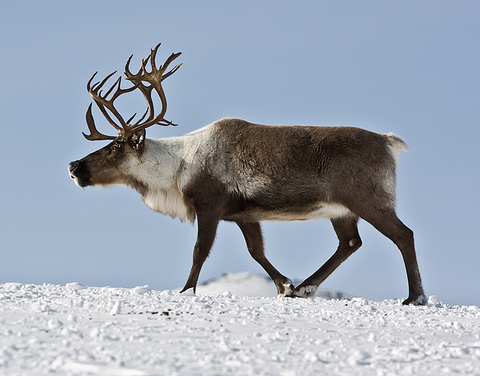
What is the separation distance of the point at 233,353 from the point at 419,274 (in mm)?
4521

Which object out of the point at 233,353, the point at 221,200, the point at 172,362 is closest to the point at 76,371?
the point at 172,362

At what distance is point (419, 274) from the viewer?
25.5 ft

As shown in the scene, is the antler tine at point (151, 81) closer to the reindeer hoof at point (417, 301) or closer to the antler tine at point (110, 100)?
the antler tine at point (110, 100)

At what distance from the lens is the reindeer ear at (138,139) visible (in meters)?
8.78

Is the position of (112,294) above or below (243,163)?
below

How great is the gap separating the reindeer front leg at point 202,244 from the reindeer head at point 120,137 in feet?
5.40

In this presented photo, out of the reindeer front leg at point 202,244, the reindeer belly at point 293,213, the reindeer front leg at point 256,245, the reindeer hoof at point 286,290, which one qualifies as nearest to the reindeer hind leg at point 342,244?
the reindeer hoof at point 286,290

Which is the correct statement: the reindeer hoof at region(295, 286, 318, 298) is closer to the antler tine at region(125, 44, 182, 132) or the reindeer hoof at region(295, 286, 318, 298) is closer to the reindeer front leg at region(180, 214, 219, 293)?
the reindeer front leg at region(180, 214, 219, 293)

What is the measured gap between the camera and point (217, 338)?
436 cm

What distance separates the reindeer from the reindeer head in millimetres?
16

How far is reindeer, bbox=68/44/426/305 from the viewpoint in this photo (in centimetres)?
791

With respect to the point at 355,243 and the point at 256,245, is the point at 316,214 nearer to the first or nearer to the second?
the point at 355,243

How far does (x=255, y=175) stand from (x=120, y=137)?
2.25 meters

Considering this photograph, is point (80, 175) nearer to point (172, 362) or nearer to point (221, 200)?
point (221, 200)
